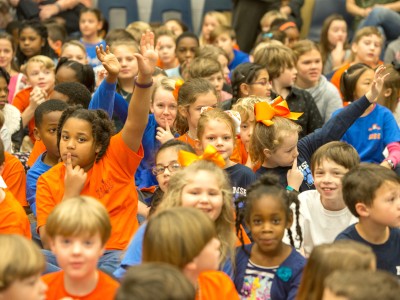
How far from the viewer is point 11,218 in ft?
14.9

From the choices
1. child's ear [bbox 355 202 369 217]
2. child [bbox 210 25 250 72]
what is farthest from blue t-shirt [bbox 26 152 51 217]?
child [bbox 210 25 250 72]

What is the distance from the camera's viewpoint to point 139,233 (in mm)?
4000

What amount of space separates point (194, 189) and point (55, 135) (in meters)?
1.61

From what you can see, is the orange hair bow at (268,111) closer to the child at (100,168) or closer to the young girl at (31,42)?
the child at (100,168)

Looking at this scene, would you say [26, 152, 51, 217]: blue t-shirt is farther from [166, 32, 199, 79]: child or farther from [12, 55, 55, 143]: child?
[166, 32, 199, 79]: child

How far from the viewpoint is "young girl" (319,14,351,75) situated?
30.5ft

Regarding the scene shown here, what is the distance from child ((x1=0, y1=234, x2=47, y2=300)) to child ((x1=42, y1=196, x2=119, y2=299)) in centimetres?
26

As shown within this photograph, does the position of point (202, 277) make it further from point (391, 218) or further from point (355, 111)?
point (355, 111)

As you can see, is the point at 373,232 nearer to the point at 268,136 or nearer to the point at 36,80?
the point at 268,136

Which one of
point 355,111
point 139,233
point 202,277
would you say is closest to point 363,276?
point 202,277

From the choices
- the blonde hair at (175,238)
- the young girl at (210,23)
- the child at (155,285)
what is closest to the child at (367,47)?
the young girl at (210,23)

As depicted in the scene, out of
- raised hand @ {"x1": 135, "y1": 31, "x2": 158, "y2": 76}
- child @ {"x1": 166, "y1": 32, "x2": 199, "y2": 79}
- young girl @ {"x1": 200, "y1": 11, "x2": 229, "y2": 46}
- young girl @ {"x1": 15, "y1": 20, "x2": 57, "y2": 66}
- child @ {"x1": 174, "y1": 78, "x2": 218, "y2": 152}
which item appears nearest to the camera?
raised hand @ {"x1": 135, "y1": 31, "x2": 158, "y2": 76}

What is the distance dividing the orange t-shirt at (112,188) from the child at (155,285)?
198cm

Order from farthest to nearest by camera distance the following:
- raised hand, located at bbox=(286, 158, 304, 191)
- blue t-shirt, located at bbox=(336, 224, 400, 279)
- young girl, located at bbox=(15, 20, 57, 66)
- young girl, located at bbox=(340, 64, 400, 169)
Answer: young girl, located at bbox=(15, 20, 57, 66)
young girl, located at bbox=(340, 64, 400, 169)
raised hand, located at bbox=(286, 158, 304, 191)
blue t-shirt, located at bbox=(336, 224, 400, 279)
